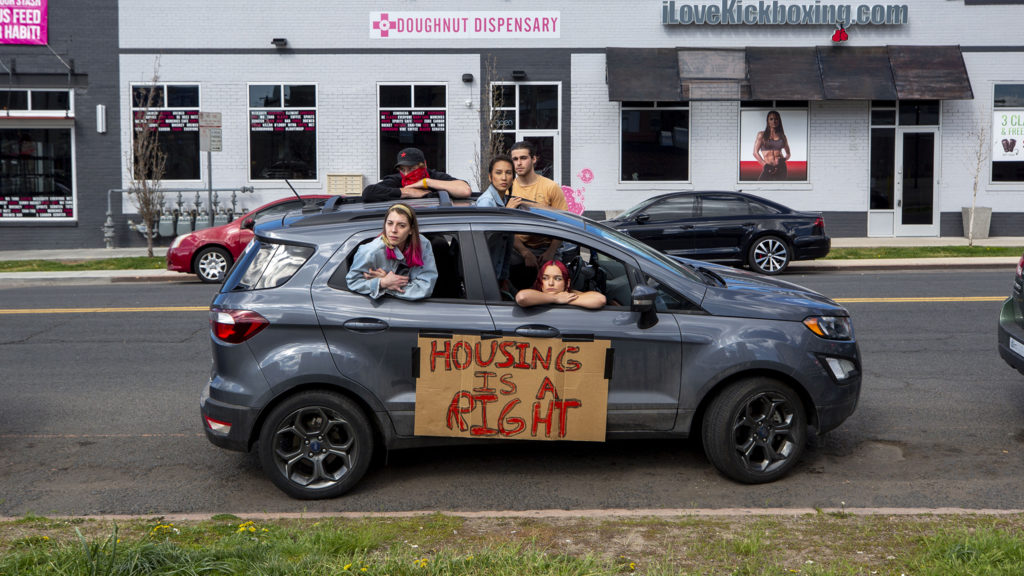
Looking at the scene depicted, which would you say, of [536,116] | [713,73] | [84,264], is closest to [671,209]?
[713,73]

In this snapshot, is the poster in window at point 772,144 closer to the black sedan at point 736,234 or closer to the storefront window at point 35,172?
the black sedan at point 736,234

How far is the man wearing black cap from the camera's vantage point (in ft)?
22.1

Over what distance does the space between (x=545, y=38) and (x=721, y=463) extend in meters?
18.8

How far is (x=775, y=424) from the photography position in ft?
19.0

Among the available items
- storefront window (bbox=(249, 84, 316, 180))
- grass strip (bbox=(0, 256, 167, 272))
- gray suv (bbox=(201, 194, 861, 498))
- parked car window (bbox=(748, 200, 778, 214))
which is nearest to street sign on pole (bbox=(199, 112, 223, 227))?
grass strip (bbox=(0, 256, 167, 272))

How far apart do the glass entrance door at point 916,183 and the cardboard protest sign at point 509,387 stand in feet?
65.3

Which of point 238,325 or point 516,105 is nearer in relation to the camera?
point 238,325

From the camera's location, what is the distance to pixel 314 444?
564cm

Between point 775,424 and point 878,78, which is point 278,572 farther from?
point 878,78

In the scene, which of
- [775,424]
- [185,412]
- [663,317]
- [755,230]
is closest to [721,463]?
[775,424]

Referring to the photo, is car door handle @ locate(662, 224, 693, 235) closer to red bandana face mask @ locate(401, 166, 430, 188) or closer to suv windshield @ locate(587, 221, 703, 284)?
red bandana face mask @ locate(401, 166, 430, 188)

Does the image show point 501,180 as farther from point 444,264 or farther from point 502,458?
point 502,458

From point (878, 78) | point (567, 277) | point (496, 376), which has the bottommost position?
point (496, 376)

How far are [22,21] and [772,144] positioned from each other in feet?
56.6
